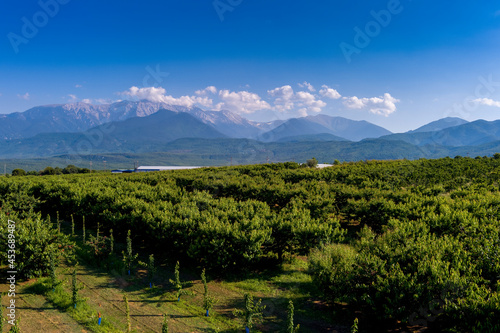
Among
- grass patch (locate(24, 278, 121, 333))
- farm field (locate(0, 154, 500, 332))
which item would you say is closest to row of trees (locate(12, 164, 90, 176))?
farm field (locate(0, 154, 500, 332))

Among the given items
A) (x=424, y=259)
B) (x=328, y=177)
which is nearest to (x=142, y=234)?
(x=424, y=259)

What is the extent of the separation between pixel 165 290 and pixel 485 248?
476 inches

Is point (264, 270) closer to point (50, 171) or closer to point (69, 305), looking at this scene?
point (69, 305)

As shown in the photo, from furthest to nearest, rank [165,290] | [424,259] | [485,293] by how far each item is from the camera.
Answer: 1. [165,290]
2. [424,259]
3. [485,293]

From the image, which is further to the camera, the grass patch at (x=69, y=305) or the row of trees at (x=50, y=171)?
the row of trees at (x=50, y=171)

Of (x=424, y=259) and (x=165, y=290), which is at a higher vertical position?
(x=424, y=259)

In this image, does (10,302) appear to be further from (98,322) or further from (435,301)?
(435,301)

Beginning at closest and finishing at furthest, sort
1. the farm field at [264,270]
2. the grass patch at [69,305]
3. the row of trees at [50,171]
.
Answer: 1. the farm field at [264,270]
2. the grass patch at [69,305]
3. the row of trees at [50,171]

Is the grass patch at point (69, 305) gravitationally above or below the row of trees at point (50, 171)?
below

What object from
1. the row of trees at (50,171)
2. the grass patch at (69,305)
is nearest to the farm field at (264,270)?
the grass patch at (69,305)

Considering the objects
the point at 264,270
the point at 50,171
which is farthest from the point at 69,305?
the point at 50,171

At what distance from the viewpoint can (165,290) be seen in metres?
11.4

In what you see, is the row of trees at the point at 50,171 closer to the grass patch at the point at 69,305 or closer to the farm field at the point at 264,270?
the farm field at the point at 264,270

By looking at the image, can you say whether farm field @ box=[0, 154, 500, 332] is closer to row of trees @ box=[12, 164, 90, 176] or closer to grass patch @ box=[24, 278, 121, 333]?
grass patch @ box=[24, 278, 121, 333]
